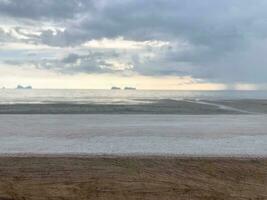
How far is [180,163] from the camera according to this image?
26.3 ft

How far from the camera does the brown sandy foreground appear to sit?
757 cm

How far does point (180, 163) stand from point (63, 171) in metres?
1.94

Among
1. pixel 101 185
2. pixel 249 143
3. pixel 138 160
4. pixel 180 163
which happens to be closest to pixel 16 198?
pixel 101 185

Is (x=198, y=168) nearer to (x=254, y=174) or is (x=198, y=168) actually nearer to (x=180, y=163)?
(x=180, y=163)

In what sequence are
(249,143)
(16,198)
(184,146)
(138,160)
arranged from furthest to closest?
(249,143) → (184,146) → (138,160) → (16,198)

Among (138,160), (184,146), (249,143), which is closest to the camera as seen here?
(138,160)

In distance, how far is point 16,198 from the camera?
24.8 ft

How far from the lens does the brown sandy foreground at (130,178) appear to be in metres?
7.57

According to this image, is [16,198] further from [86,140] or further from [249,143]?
[249,143]

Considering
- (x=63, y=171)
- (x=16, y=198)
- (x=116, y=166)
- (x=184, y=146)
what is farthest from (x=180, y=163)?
(x=184, y=146)

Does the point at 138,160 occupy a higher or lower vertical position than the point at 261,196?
higher

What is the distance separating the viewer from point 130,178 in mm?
7734

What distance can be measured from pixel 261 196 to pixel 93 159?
2.84 metres

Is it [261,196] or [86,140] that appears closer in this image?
[261,196]
